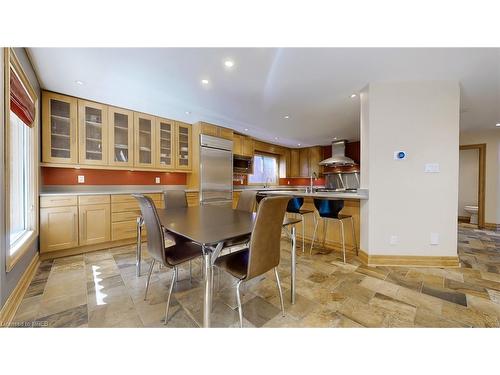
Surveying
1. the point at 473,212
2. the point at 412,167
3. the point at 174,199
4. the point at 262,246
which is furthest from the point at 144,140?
the point at 473,212

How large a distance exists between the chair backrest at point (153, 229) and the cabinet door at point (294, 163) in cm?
572

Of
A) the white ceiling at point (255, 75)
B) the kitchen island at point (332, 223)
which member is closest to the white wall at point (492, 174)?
the white ceiling at point (255, 75)

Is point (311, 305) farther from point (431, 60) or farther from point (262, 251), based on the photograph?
point (431, 60)

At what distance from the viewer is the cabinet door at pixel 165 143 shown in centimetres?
363

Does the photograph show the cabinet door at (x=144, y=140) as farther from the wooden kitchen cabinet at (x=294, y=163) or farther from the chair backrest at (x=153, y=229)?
the wooden kitchen cabinet at (x=294, y=163)

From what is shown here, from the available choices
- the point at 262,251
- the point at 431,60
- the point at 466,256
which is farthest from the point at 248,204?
the point at 466,256

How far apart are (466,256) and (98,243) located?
207 inches

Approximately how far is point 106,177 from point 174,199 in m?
1.77

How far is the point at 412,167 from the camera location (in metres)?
2.35

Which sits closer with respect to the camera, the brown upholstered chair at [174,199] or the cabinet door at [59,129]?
the brown upholstered chair at [174,199]

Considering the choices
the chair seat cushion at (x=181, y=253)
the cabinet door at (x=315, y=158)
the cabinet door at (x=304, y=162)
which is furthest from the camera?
the cabinet door at (x=304, y=162)

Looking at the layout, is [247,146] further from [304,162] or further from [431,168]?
[431,168]
